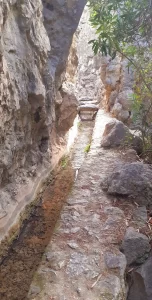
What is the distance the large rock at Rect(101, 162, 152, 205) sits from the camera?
15.6 feet

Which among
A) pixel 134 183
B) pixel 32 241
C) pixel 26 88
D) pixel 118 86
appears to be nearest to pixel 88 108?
pixel 118 86

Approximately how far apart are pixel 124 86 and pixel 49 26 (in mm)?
5502

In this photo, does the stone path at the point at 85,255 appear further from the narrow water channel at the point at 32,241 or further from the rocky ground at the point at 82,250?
the narrow water channel at the point at 32,241

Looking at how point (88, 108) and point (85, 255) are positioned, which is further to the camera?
point (88, 108)

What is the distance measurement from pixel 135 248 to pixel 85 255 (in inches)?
24.8

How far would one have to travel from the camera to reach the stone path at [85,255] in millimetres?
2912

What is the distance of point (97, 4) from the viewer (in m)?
5.32

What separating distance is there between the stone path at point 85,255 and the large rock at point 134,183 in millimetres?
265

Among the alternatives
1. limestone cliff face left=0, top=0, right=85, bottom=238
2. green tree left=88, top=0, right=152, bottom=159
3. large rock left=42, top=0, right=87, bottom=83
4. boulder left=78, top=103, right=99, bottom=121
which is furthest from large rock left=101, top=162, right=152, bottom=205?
boulder left=78, top=103, right=99, bottom=121

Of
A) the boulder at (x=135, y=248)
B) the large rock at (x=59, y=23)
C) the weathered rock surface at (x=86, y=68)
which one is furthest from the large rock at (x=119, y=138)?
the weathered rock surface at (x=86, y=68)

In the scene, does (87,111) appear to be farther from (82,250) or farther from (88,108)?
(82,250)

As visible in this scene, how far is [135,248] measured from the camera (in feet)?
11.4

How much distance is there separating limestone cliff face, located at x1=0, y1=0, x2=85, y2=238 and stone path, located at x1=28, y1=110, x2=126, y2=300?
87 centimetres

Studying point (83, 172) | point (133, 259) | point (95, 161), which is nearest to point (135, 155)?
point (95, 161)
